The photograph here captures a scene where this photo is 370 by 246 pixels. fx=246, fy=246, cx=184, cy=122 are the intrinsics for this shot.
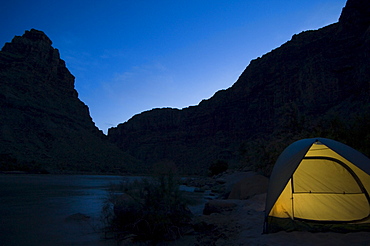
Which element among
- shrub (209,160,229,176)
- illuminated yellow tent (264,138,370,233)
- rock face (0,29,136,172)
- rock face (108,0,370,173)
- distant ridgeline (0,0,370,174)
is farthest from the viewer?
shrub (209,160,229,176)

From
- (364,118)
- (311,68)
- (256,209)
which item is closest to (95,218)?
(256,209)

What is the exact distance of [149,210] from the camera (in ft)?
18.6

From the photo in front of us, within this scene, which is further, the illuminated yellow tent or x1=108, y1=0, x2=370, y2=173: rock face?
x1=108, y1=0, x2=370, y2=173: rock face

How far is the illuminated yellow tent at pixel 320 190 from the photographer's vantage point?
520 centimetres

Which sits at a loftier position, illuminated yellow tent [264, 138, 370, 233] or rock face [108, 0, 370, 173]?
rock face [108, 0, 370, 173]

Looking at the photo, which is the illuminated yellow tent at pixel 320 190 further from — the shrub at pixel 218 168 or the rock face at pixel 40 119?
the rock face at pixel 40 119

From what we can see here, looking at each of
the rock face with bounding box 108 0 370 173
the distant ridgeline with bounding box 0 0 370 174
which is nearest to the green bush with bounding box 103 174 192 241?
the rock face with bounding box 108 0 370 173

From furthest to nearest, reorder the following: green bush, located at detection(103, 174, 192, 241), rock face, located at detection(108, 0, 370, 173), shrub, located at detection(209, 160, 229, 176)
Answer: shrub, located at detection(209, 160, 229, 176) → rock face, located at detection(108, 0, 370, 173) → green bush, located at detection(103, 174, 192, 241)

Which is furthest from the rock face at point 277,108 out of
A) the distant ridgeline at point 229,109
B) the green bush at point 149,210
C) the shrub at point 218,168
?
the green bush at point 149,210

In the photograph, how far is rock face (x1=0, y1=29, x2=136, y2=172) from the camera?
40.2 meters

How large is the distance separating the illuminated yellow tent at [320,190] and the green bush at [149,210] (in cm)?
212

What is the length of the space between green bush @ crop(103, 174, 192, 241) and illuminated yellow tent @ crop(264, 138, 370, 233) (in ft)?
6.96

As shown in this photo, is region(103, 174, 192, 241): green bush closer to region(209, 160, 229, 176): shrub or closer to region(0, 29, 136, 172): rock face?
region(0, 29, 136, 172): rock face

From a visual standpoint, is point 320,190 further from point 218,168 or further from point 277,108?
point 277,108
